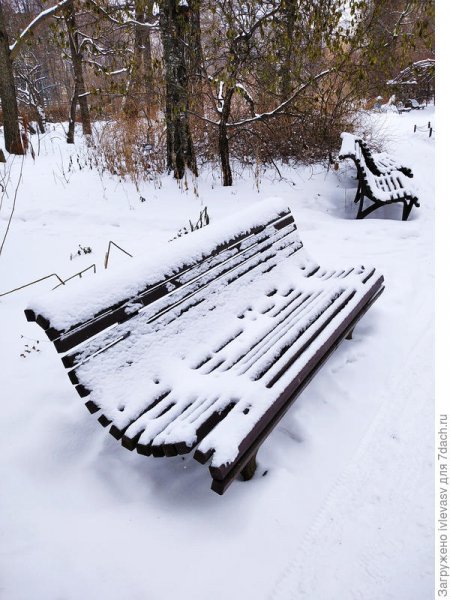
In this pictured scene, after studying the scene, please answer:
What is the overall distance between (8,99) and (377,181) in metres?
7.75

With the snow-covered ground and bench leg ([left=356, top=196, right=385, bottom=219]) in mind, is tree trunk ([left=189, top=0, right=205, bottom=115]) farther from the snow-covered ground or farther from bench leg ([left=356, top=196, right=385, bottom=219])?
the snow-covered ground

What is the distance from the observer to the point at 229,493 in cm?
184

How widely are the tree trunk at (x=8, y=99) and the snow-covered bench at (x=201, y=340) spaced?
24.7 feet

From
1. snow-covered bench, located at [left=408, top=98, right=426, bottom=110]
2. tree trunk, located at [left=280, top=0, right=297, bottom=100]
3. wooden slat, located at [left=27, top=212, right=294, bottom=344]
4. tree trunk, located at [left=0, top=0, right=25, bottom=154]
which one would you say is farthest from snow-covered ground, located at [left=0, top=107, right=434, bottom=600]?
snow-covered bench, located at [left=408, top=98, right=426, bottom=110]

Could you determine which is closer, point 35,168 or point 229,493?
point 229,493

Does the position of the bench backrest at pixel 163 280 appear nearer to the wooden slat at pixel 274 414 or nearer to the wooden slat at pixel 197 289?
the wooden slat at pixel 197 289

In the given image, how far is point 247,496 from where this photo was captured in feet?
5.96

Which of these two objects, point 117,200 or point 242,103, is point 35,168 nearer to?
point 117,200

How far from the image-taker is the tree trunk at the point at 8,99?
26.5 feet

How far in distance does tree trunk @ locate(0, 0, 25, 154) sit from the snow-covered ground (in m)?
7.10

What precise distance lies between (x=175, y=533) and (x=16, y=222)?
16.3ft

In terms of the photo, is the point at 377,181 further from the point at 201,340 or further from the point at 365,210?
the point at 201,340

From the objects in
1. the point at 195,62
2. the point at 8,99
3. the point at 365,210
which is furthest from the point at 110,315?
the point at 8,99

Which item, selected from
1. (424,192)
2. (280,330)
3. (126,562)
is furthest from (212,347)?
(424,192)
